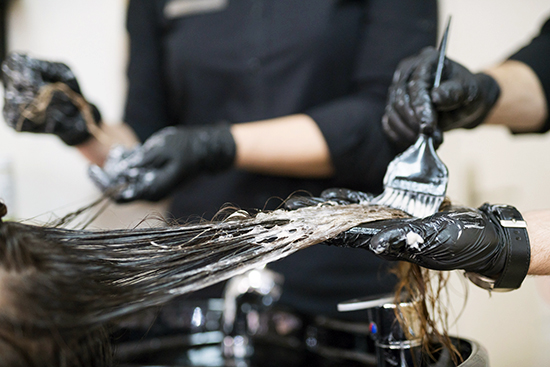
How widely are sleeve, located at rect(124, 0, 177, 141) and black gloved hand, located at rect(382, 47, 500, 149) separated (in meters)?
0.74

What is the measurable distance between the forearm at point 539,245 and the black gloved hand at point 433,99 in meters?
0.18

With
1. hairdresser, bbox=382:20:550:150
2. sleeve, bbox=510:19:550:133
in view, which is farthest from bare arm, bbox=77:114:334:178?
sleeve, bbox=510:19:550:133

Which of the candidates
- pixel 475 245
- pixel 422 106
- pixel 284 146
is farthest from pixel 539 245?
pixel 284 146

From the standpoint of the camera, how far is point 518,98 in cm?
79

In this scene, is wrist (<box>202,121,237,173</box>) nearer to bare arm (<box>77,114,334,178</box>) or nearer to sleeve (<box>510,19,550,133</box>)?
bare arm (<box>77,114,334,178</box>)

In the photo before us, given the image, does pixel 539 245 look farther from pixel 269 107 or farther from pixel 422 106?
pixel 269 107

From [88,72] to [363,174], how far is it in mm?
971

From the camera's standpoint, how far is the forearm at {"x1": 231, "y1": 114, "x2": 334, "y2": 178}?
0.90m

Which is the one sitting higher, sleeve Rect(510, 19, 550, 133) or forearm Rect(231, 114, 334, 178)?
sleeve Rect(510, 19, 550, 133)

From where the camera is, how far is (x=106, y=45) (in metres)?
1.31

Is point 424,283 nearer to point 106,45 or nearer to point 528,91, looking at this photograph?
point 528,91

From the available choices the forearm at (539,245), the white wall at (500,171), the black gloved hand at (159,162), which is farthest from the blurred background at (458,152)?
the forearm at (539,245)

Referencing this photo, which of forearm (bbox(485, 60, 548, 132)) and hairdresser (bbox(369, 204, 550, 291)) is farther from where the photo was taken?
forearm (bbox(485, 60, 548, 132))

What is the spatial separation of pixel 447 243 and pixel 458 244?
12mm
